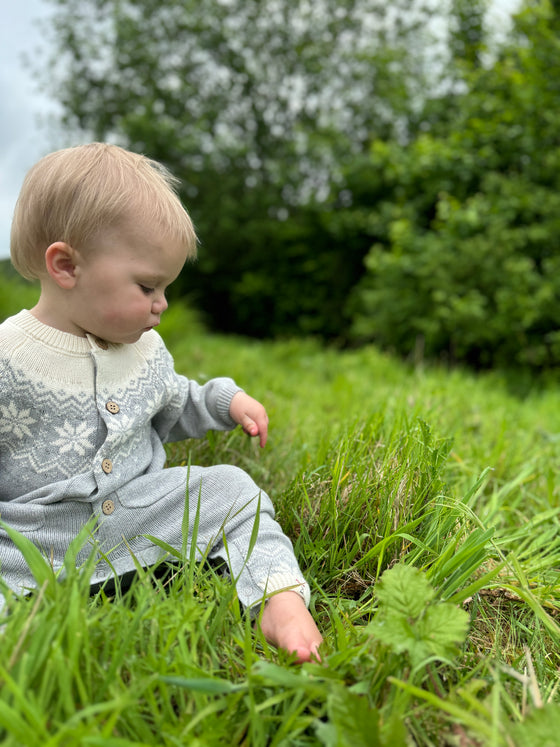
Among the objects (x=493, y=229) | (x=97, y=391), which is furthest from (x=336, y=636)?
(x=493, y=229)

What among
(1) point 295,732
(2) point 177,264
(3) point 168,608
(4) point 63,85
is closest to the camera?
(1) point 295,732

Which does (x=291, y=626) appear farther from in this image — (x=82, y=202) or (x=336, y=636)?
(x=82, y=202)

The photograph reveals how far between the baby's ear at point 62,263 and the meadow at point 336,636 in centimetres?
63

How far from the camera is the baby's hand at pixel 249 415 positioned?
1726 mm

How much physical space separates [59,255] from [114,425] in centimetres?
44

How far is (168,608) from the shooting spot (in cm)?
109

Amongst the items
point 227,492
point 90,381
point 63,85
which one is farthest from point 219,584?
point 63,85

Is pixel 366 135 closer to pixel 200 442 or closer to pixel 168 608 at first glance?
pixel 200 442

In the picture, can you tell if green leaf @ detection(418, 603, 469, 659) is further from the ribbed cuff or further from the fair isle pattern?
the fair isle pattern

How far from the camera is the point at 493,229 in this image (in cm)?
620

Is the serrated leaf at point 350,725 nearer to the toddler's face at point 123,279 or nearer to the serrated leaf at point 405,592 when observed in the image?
the serrated leaf at point 405,592

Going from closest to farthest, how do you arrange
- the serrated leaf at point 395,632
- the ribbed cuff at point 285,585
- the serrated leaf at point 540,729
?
the serrated leaf at point 540,729 < the serrated leaf at point 395,632 < the ribbed cuff at point 285,585

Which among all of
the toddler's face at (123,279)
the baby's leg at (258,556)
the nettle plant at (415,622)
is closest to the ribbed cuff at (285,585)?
the baby's leg at (258,556)

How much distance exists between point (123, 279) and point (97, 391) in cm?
30
